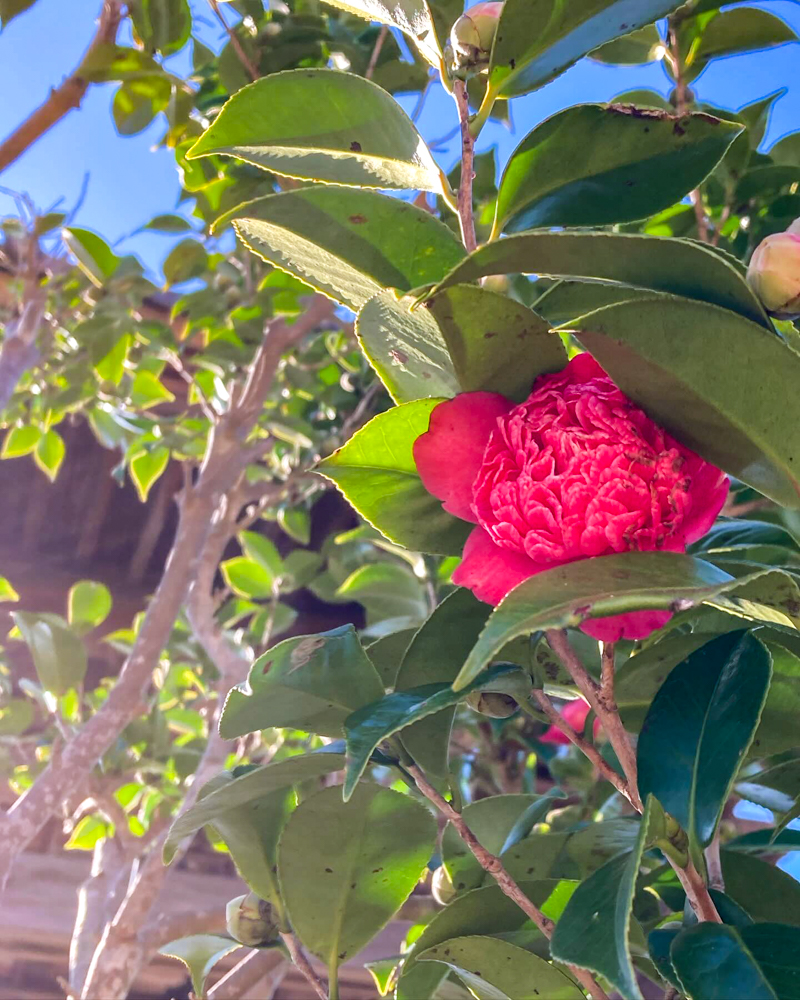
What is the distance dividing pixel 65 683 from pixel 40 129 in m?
0.76

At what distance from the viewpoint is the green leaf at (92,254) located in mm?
1219

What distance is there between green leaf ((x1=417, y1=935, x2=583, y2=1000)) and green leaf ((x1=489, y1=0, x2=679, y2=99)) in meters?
0.47

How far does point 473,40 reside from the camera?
0.46 m

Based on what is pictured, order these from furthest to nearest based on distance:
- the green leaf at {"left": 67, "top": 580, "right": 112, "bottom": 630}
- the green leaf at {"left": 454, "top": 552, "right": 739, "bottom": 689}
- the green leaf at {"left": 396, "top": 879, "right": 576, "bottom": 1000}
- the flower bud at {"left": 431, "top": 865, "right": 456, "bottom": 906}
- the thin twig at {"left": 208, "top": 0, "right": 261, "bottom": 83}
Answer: the green leaf at {"left": 67, "top": 580, "right": 112, "bottom": 630}, the thin twig at {"left": 208, "top": 0, "right": 261, "bottom": 83}, the flower bud at {"left": 431, "top": 865, "right": 456, "bottom": 906}, the green leaf at {"left": 396, "top": 879, "right": 576, "bottom": 1000}, the green leaf at {"left": 454, "top": 552, "right": 739, "bottom": 689}

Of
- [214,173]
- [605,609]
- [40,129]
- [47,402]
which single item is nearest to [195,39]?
[214,173]

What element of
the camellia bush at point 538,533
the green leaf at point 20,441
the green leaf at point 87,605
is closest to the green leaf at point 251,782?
the camellia bush at point 538,533

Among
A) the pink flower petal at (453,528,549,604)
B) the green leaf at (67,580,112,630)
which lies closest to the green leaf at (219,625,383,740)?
the pink flower petal at (453,528,549,604)

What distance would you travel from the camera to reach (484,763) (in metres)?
1.41

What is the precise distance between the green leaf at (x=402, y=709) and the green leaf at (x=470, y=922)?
0.17m

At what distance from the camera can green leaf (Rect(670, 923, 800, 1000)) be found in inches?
11.8

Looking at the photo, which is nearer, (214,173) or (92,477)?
(214,173)

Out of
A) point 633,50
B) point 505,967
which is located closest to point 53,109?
point 633,50

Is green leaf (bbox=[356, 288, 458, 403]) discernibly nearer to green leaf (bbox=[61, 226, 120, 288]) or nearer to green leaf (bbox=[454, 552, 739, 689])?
green leaf (bbox=[454, 552, 739, 689])

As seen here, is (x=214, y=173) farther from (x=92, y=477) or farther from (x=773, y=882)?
(x=92, y=477)
